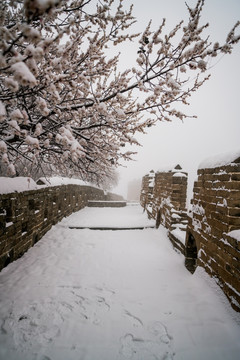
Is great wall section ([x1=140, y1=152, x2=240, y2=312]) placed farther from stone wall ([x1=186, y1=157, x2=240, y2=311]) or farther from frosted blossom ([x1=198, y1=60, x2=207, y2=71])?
frosted blossom ([x1=198, y1=60, x2=207, y2=71])

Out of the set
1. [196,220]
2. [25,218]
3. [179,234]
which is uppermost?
[196,220]

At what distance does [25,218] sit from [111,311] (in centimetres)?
223

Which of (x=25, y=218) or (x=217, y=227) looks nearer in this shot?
(x=217, y=227)

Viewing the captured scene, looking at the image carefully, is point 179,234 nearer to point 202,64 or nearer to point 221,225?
point 221,225

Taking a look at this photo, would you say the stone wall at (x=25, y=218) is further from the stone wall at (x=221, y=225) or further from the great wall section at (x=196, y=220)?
the stone wall at (x=221, y=225)

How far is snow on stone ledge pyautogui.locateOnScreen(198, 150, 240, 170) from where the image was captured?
224cm

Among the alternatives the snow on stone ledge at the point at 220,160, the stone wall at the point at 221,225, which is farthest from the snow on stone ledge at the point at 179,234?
the snow on stone ledge at the point at 220,160

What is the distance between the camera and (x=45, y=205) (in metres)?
4.67

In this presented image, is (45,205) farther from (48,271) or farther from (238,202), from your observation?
(238,202)

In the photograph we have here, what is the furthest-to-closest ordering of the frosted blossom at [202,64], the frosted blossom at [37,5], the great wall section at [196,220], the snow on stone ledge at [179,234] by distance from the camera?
the snow on stone ledge at [179,234], the frosted blossom at [202,64], the great wall section at [196,220], the frosted blossom at [37,5]

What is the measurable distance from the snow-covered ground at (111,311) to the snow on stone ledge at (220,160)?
151 centimetres

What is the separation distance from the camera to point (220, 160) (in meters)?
2.54

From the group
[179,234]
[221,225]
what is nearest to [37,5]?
Answer: [221,225]

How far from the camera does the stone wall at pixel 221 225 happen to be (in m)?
2.06
